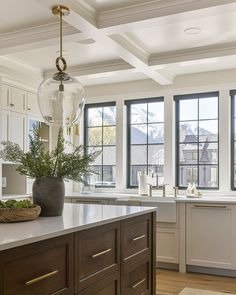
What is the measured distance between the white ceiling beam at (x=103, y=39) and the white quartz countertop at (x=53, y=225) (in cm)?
158

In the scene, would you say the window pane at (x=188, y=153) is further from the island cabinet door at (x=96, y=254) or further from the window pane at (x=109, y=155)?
the island cabinet door at (x=96, y=254)

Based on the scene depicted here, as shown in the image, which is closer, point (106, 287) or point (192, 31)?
point (106, 287)

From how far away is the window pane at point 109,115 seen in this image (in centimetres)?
593

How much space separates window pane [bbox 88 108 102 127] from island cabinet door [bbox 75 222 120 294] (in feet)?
12.6

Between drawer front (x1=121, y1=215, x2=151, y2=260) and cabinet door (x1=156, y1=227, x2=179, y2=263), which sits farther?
cabinet door (x1=156, y1=227, x2=179, y2=263)

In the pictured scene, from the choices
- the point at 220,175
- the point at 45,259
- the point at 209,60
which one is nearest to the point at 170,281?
the point at 220,175

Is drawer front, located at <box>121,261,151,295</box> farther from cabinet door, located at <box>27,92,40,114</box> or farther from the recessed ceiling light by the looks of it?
cabinet door, located at <box>27,92,40,114</box>

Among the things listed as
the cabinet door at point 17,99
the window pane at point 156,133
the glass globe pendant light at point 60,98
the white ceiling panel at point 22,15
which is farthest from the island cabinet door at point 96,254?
the window pane at point 156,133

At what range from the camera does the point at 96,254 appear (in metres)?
2.11

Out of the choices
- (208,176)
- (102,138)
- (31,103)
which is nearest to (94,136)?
(102,138)

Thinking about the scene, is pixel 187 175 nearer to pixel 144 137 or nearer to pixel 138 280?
pixel 144 137

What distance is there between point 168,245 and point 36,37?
286 centimetres

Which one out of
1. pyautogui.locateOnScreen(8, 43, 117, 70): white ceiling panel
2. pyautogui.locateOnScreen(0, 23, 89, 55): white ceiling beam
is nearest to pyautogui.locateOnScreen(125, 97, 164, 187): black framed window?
pyautogui.locateOnScreen(8, 43, 117, 70): white ceiling panel

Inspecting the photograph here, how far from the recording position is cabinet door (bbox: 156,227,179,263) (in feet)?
15.0
